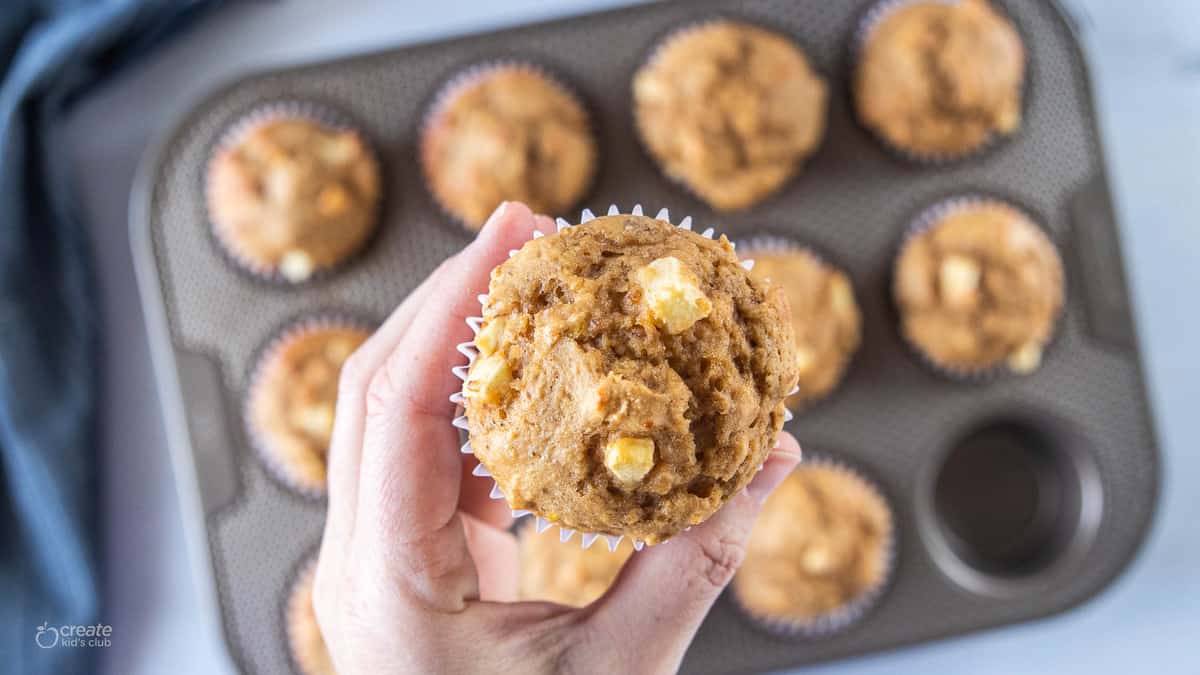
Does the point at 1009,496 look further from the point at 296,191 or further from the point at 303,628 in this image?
the point at 296,191

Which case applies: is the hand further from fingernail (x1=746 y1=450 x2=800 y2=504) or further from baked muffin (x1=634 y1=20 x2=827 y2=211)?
baked muffin (x1=634 y1=20 x2=827 y2=211)

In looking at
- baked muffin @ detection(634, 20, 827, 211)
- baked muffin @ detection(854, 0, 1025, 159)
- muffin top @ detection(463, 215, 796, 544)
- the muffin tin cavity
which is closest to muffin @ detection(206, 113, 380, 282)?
baked muffin @ detection(634, 20, 827, 211)

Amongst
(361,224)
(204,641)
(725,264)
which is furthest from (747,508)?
(204,641)

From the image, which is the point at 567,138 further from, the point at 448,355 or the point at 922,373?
the point at 922,373

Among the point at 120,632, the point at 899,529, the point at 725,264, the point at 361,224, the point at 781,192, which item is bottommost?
the point at 899,529

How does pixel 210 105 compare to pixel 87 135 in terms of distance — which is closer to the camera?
pixel 210 105

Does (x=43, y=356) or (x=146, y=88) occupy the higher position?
(x=146, y=88)
